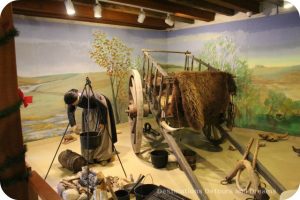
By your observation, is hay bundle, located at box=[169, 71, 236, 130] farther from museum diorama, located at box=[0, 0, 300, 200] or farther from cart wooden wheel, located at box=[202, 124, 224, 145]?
cart wooden wheel, located at box=[202, 124, 224, 145]

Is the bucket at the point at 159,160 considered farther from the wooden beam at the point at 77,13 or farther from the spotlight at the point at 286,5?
the spotlight at the point at 286,5

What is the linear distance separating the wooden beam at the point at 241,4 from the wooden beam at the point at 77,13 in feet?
6.28

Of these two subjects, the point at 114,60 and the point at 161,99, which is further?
the point at 114,60

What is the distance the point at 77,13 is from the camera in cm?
431

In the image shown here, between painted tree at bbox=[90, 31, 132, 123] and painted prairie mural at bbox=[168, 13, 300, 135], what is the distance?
198cm

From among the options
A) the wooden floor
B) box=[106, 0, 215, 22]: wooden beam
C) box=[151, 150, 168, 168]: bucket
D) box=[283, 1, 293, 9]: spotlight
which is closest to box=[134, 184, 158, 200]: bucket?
the wooden floor

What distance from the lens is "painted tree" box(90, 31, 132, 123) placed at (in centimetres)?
515

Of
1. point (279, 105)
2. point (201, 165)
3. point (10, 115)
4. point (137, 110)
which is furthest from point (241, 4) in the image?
point (10, 115)

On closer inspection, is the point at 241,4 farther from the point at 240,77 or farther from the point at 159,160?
the point at 159,160

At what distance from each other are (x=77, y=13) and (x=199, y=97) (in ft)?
9.12

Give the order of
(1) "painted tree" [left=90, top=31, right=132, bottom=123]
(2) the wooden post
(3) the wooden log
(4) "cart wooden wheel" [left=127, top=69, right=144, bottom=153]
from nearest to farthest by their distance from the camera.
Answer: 1. (2) the wooden post
2. (3) the wooden log
3. (4) "cart wooden wheel" [left=127, top=69, right=144, bottom=153]
4. (1) "painted tree" [left=90, top=31, right=132, bottom=123]

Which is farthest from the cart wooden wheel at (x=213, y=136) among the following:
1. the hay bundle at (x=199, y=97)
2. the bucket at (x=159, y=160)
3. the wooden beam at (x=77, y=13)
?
the wooden beam at (x=77, y=13)

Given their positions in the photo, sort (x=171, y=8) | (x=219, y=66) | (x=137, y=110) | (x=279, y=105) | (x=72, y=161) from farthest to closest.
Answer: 1. (x=219, y=66)
2. (x=279, y=105)
3. (x=171, y=8)
4. (x=137, y=110)
5. (x=72, y=161)

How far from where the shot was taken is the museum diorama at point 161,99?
9.23 ft
